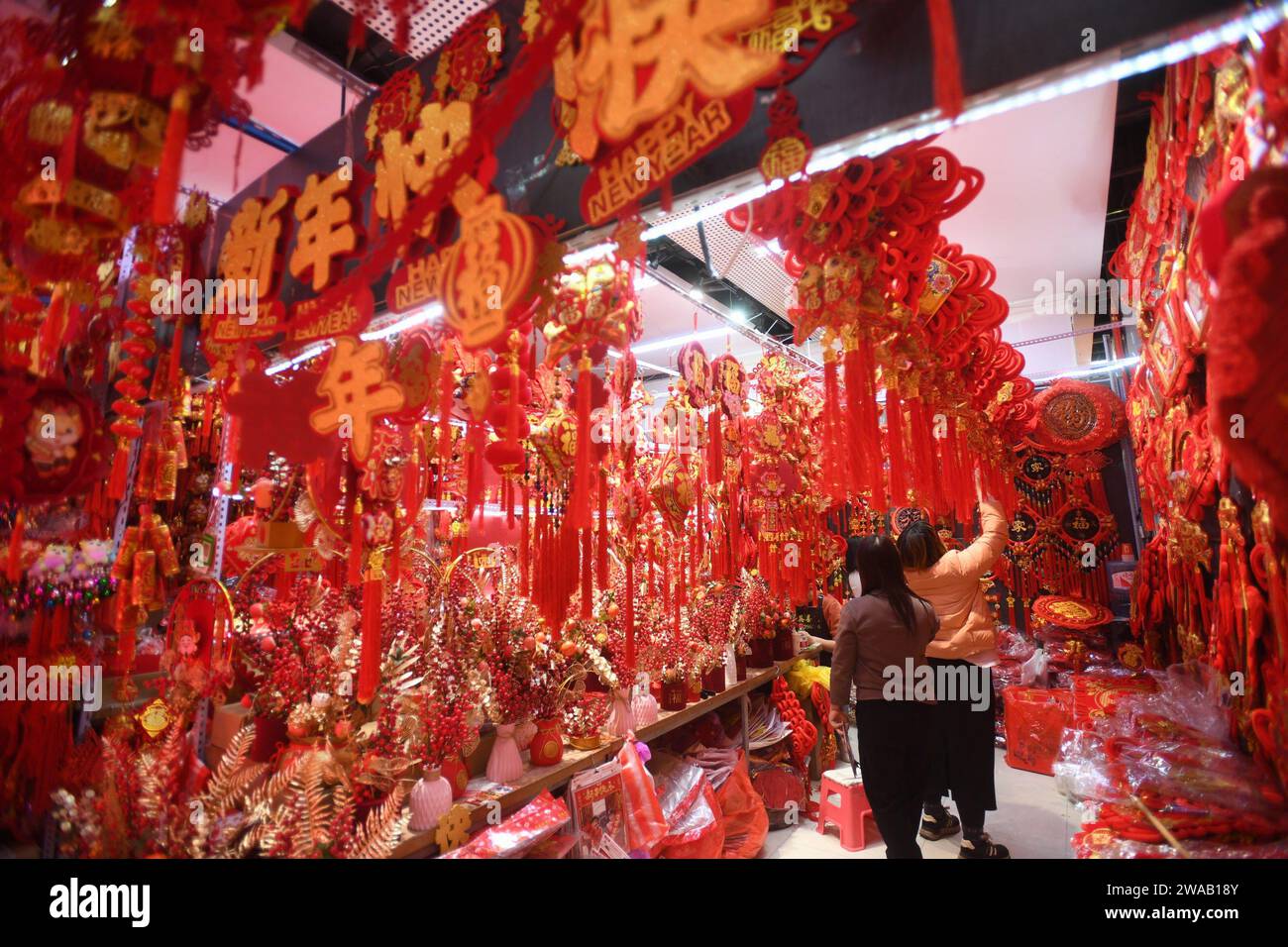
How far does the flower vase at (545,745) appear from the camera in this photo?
218cm

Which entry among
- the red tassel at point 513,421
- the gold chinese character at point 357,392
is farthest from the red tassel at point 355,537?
the red tassel at point 513,421

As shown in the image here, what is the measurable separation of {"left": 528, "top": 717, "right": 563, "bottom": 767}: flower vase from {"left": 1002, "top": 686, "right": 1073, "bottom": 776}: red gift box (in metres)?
3.53

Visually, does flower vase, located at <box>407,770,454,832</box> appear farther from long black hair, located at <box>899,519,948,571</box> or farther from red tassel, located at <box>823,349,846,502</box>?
long black hair, located at <box>899,519,948,571</box>

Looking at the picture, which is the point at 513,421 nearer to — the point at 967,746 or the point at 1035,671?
the point at 967,746

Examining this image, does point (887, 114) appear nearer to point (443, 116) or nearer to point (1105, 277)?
point (443, 116)

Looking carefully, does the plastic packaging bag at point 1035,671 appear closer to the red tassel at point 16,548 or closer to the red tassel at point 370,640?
→ the red tassel at point 370,640

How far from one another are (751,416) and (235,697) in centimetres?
283

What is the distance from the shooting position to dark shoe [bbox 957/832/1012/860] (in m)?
2.76

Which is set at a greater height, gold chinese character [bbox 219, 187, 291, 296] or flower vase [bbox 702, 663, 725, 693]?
gold chinese character [bbox 219, 187, 291, 296]

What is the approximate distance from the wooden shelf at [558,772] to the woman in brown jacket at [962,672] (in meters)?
1.09

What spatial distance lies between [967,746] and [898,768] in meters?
0.63

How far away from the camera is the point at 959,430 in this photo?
10.6 feet

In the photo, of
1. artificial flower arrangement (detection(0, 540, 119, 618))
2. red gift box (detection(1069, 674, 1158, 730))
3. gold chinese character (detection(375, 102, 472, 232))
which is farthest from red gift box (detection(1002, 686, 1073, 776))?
artificial flower arrangement (detection(0, 540, 119, 618))

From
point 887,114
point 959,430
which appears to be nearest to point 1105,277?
point 959,430
